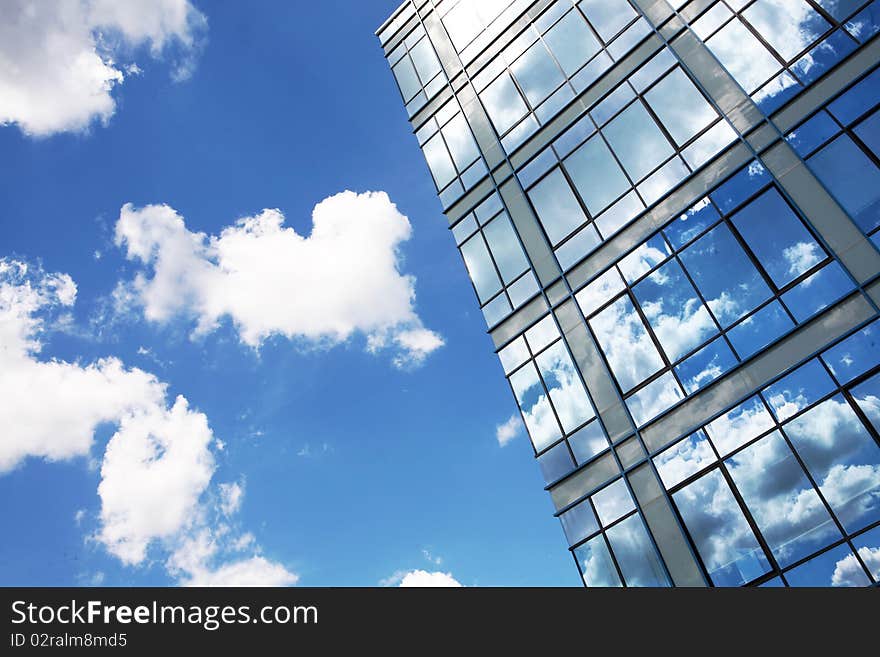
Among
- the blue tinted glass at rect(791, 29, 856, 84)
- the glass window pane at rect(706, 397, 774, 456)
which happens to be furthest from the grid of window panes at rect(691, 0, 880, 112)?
the glass window pane at rect(706, 397, 774, 456)

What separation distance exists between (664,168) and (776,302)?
17.8ft

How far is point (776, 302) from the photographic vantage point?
1563cm

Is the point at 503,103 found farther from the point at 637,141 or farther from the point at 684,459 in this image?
the point at 684,459

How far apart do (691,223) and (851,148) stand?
13.2 feet

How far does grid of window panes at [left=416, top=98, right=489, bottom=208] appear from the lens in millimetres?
24906

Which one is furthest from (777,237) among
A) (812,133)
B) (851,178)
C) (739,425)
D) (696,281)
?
(739,425)

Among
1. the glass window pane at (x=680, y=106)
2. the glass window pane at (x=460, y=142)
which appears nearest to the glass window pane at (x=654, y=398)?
the glass window pane at (x=680, y=106)

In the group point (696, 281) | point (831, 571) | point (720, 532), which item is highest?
point (696, 281)

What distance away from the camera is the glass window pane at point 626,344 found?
17.7 metres

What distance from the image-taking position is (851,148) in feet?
50.5

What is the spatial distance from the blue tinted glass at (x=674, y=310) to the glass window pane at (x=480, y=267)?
5645 millimetres

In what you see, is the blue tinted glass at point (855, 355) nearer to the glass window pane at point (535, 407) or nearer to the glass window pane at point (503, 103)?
the glass window pane at point (535, 407)

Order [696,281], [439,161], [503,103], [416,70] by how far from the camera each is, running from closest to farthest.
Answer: [696,281], [503,103], [439,161], [416,70]

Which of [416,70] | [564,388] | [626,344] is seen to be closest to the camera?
[626,344]
